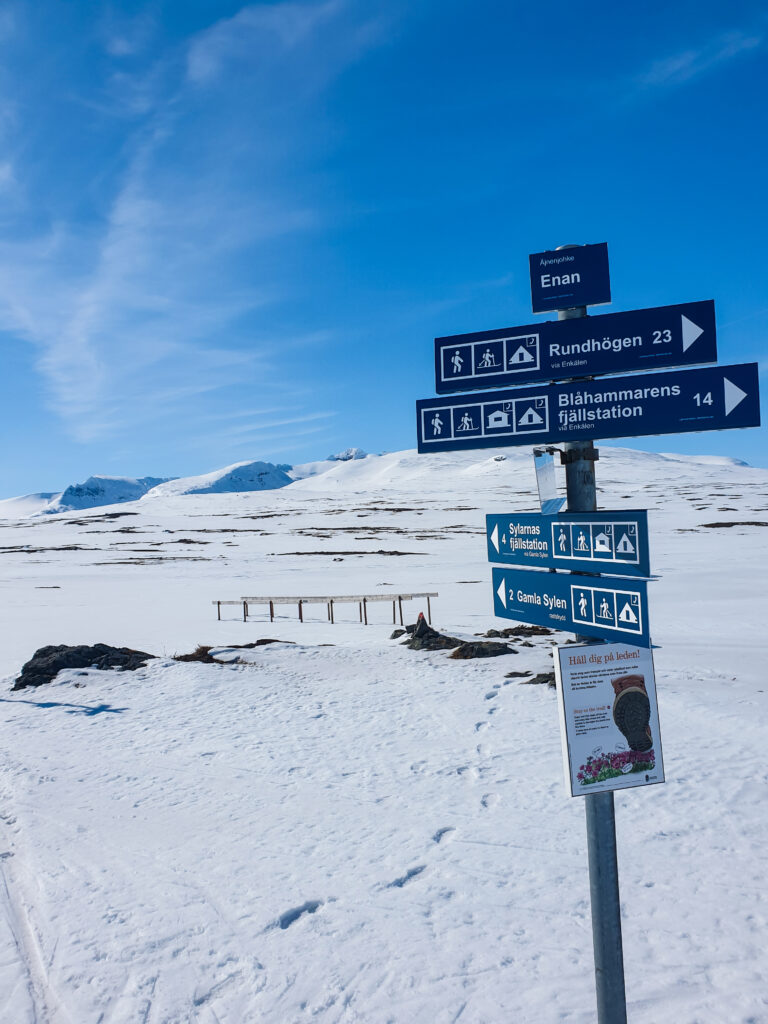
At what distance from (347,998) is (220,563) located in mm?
37666

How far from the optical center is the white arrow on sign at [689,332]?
312 centimetres

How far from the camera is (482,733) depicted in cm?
923

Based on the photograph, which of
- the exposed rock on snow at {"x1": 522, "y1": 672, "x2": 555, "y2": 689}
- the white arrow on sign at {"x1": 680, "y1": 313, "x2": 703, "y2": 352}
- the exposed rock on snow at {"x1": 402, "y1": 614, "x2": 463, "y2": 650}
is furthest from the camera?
the exposed rock on snow at {"x1": 402, "y1": 614, "x2": 463, "y2": 650}

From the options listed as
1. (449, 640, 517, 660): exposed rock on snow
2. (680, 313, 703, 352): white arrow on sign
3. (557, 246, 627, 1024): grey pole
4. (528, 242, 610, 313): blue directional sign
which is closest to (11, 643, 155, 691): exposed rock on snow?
(449, 640, 517, 660): exposed rock on snow

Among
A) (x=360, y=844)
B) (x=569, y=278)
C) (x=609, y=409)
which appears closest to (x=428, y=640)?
(x=360, y=844)

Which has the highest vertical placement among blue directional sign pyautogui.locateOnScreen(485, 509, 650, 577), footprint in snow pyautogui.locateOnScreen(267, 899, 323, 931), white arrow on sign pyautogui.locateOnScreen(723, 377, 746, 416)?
white arrow on sign pyautogui.locateOnScreen(723, 377, 746, 416)

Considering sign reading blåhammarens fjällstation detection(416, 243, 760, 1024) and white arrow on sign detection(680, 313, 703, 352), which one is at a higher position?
white arrow on sign detection(680, 313, 703, 352)

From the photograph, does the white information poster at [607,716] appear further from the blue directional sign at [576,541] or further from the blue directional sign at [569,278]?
the blue directional sign at [569,278]

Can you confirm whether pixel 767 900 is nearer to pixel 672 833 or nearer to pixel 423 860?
pixel 672 833

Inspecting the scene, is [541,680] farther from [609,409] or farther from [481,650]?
[609,409]

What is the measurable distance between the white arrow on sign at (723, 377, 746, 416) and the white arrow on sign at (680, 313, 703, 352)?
0.25 metres

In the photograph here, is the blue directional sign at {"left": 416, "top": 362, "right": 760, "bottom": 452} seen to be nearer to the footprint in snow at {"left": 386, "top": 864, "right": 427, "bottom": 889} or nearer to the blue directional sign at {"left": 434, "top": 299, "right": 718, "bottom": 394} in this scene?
the blue directional sign at {"left": 434, "top": 299, "right": 718, "bottom": 394}

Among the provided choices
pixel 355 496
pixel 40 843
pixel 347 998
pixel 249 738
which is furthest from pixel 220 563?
pixel 355 496

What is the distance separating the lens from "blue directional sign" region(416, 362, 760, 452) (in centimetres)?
302
